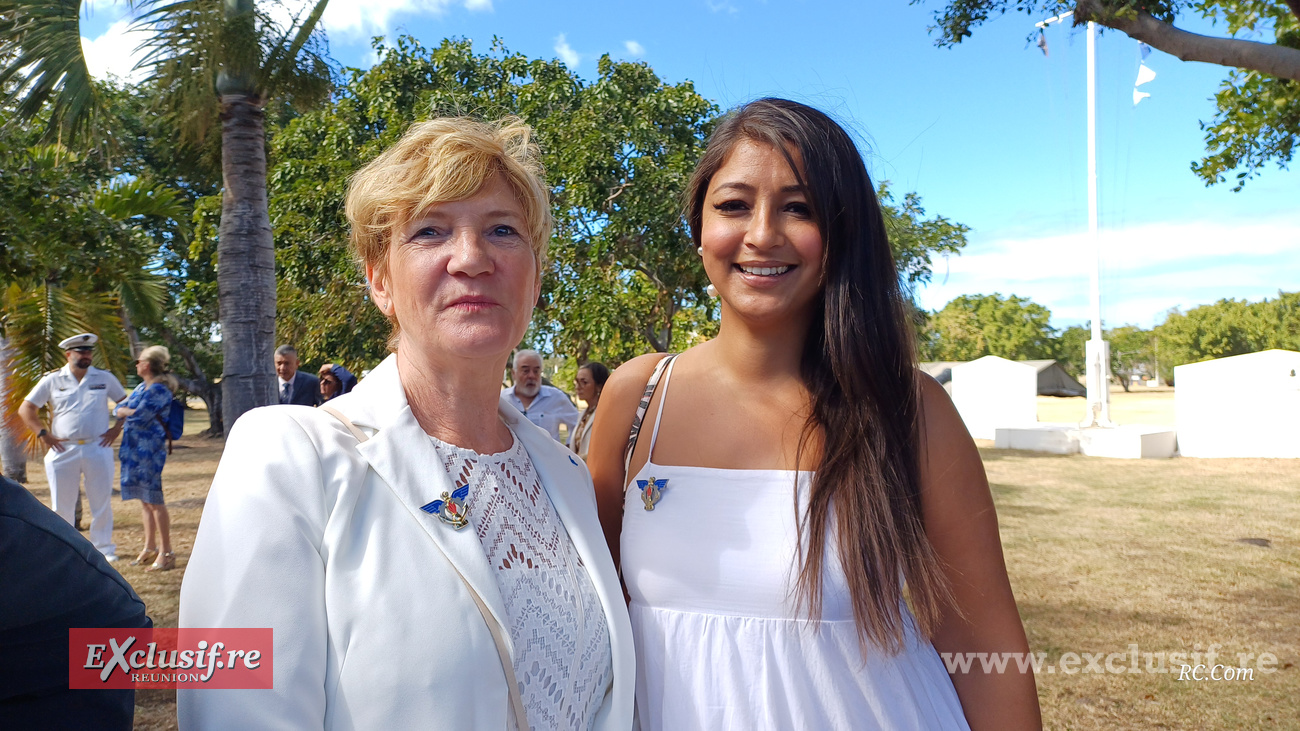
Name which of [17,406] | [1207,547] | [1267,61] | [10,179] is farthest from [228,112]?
[1207,547]

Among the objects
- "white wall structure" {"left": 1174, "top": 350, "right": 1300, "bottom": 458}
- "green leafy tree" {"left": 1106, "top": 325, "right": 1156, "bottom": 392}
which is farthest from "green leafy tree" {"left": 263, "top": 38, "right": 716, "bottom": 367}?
"green leafy tree" {"left": 1106, "top": 325, "right": 1156, "bottom": 392}

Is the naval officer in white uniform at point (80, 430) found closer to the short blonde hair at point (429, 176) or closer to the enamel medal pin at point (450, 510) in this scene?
the short blonde hair at point (429, 176)

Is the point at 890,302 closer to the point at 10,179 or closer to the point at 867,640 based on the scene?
the point at 867,640

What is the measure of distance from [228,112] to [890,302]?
5.44m

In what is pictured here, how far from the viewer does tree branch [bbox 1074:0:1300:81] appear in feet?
14.8

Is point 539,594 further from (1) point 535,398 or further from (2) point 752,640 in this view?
(1) point 535,398

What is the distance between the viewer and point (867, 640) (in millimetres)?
1805

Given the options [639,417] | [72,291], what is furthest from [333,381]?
[639,417]

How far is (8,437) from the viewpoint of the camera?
1130cm

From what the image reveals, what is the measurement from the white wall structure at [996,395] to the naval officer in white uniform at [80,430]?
2390 cm

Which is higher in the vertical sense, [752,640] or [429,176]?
[429,176]

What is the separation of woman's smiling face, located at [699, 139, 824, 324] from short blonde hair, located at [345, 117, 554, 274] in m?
0.48

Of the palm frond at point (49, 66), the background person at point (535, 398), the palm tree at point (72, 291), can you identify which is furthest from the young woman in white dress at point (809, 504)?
the palm tree at point (72, 291)

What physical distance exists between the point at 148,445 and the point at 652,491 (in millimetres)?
7761
